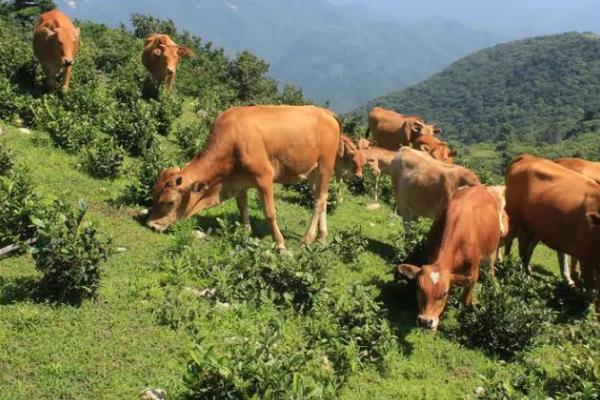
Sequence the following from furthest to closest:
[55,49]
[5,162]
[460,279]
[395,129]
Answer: [395,129]
[55,49]
[5,162]
[460,279]

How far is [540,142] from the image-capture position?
4813 inches

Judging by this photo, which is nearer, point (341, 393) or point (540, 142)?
point (341, 393)

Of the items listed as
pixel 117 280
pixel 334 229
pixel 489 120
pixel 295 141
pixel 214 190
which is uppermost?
pixel 295 141

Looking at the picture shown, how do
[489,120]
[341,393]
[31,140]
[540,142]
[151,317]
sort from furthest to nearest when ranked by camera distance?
[489,120]
[540,142]
[31,140]
[151,317]
[341,393]

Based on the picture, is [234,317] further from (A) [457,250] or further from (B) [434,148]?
(B) [434,148]

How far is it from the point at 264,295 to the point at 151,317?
174cm

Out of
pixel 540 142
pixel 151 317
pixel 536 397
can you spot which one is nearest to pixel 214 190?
pixel 151 317

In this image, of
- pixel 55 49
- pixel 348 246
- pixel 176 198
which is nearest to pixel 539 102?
pixel 55 49

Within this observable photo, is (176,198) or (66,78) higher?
(66,78)

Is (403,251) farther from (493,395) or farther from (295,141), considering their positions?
(493,395)

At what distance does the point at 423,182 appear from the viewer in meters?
14.3

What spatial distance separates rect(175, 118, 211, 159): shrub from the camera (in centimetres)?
1664

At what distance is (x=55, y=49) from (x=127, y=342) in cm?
1174

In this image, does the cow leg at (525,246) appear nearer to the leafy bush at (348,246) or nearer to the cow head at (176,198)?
the leafy bush at (348,246)
